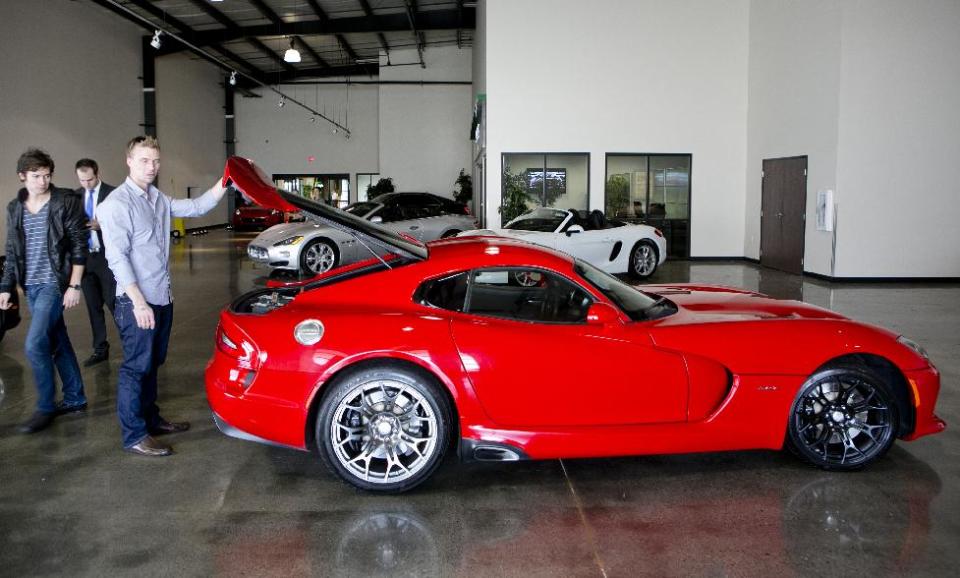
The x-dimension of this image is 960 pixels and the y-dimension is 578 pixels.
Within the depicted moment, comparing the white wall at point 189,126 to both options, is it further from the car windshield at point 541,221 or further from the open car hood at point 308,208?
→ the open car hood at point 308,208

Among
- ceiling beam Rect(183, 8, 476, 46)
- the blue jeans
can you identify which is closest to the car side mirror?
the blue jeans

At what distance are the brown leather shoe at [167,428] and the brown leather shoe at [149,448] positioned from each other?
356mm

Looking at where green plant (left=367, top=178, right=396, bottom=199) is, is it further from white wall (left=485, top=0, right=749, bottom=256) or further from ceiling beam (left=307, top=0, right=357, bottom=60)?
white wall (left=485, top=0, right=749, bottom=256)

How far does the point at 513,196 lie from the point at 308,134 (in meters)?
20.5

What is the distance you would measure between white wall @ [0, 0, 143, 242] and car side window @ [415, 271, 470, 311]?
49.8 ft

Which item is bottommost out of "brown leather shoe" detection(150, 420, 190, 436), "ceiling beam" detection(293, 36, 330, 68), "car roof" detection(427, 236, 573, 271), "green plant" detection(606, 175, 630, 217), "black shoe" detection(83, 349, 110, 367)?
"brown leather shoe" detection(150, 420, 190, 436)

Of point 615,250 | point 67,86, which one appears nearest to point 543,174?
point 615,250

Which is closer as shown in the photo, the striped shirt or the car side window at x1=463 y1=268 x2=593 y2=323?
the car side window at x1=463 y1=268 x2=593 y2=323

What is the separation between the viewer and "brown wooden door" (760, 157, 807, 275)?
572 inches

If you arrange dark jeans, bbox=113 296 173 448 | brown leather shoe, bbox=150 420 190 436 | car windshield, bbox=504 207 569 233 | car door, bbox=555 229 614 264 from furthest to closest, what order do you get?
car windshield, bbox=504 207 569 233 → car door, bbox=555 229 614 264 → brown leather shoe, bbox=150 420 190 436 → dark jeans, bbox=113 296 173 448

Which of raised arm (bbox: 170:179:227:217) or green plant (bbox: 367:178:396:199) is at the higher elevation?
green plant (bbox: 367:178:396:199)

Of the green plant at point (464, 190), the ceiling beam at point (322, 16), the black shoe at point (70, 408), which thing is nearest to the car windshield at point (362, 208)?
the ceiling beam at point (322, 16)

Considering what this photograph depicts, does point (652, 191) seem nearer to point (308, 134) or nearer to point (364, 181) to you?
point (364, 181)

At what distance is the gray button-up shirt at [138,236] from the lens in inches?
162
